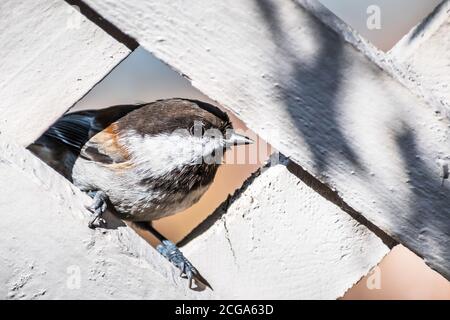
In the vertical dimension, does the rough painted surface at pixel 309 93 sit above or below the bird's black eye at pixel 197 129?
above

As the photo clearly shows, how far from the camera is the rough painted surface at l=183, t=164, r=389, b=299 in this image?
1853mm

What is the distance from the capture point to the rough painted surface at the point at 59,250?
1688 millimetres

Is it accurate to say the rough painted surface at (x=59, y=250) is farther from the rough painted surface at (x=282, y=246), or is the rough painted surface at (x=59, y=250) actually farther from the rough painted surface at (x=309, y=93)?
the rough painted surface at (x=309, y=93)

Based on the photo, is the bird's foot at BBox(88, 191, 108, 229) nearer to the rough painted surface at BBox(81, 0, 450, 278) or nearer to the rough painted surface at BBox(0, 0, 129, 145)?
the rough painted surface at BBox(0, 0, 129, 145)

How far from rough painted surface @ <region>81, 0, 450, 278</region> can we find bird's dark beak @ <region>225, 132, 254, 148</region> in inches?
28.6

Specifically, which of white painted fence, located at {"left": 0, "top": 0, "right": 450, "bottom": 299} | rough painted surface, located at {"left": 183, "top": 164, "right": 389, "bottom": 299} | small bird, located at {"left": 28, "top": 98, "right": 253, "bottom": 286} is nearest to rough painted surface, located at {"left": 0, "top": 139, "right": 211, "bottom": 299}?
white painted fence, located at {"left": 0, "top": 0, "right": 450, "bottom": 299}

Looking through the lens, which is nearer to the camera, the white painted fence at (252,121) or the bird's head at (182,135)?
the white painted fence at (252,121)

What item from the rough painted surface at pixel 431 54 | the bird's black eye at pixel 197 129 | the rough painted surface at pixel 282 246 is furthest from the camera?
the bird's black eye at pixel 197 129

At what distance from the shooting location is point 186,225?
4.96 meters

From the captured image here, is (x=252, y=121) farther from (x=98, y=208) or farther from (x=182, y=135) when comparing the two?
(x=182, y=135)

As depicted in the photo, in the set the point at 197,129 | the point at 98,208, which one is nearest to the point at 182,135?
the point at 197,129

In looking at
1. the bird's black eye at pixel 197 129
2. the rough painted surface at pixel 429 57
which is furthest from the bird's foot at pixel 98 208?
the rough painted surface at pixel 429 57

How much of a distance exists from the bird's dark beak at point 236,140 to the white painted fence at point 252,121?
1.88ft

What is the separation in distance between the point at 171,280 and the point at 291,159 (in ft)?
1.42
